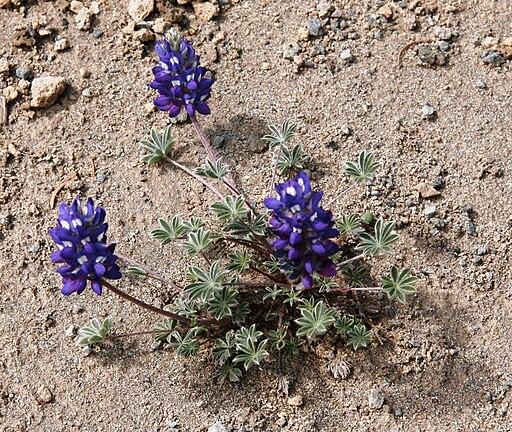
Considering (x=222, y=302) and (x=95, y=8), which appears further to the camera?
(x=95, y=8)

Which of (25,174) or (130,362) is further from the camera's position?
(25,174)

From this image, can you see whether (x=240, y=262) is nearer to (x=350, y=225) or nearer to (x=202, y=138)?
(x=350, y=225)

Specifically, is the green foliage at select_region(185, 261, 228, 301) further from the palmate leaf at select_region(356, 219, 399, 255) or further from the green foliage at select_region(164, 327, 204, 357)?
the palmate leaf at select_region(356, 219, 399, 255)

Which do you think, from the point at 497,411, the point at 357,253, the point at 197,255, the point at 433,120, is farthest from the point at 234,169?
the point at 497,411

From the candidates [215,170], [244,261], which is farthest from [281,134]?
[244,261]

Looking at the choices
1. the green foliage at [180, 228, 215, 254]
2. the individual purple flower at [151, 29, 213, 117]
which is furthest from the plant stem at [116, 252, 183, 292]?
the individual purple flower at [151, 29, 213, 117]

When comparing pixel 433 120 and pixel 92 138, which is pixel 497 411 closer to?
pixel 433 120
